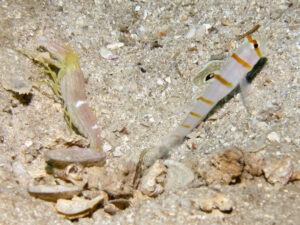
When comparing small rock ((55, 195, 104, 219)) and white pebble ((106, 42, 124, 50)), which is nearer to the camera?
small rock ((55, 195, 104, 219))

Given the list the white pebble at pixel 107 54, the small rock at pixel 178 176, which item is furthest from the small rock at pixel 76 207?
the white pebble at pixel 107 54

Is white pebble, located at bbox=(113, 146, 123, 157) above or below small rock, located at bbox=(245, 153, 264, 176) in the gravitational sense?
below

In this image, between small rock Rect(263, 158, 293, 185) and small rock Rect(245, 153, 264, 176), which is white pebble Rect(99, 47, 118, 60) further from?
small rock Rect(263, 158, 293, 185)

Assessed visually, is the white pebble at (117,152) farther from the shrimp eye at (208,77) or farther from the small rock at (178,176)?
the shrimp eye at (208,77)

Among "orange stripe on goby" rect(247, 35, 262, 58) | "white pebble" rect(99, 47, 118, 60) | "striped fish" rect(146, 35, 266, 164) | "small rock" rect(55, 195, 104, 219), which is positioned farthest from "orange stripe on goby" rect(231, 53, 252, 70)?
"small rock" rect(55, 195, 104, 219)

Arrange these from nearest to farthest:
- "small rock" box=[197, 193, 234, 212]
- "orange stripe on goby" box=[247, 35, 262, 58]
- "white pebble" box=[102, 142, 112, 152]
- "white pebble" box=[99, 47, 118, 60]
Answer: "small rock" box=[197, 193, 234, 212] → "orange stripe on goby" box=[247, 35, 262, 58] → "white pebble" box=[102, 142, 112, 152] → "white pebble" box=[99, 47, 118, 60]

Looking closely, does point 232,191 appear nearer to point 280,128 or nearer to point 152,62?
point 280,128

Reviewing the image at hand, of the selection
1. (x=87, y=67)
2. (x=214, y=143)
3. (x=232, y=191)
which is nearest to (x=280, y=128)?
(x=214, y=143)

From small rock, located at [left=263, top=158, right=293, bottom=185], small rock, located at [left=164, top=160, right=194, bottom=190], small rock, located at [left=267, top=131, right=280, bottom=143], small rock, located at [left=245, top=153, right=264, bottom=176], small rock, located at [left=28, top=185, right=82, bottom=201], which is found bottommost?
small rock, located at [left=28, top=185, right=82, bottom=201]

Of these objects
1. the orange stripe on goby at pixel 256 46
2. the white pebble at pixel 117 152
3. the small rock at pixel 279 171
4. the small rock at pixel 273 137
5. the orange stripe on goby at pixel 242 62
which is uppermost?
the orange stripe on goby at pixel 256 46

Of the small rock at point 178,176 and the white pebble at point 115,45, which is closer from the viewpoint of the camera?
the small rock at point 178,176
